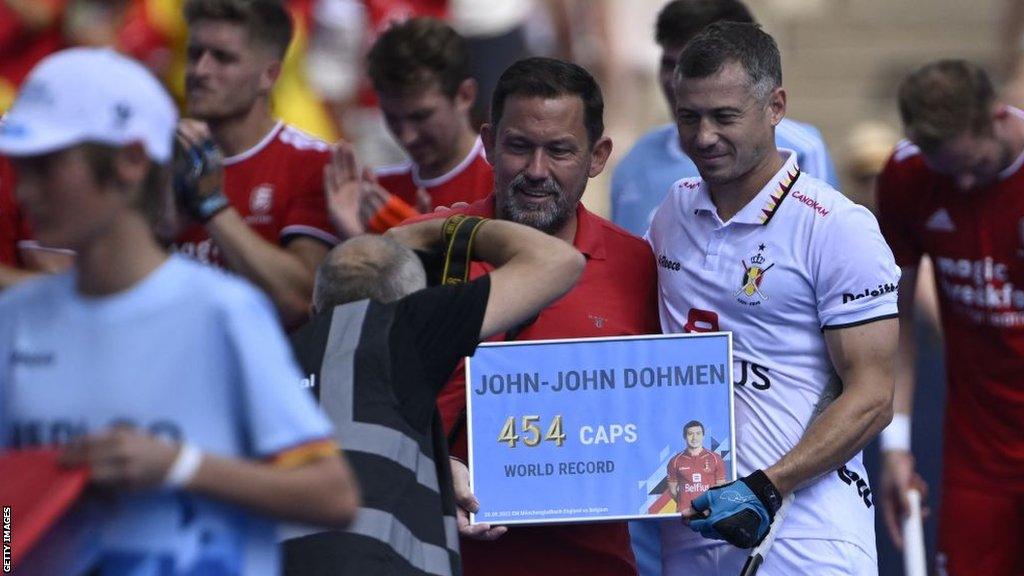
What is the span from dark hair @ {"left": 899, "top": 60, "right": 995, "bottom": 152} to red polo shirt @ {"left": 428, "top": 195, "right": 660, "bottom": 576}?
1.31 metres

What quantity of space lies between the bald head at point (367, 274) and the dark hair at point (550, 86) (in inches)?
39.3

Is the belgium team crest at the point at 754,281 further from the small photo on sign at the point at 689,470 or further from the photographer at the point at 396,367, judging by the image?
the photographer at the point at 396,367

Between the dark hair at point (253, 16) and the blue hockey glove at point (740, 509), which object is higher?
the dark hair at point (253, 16)

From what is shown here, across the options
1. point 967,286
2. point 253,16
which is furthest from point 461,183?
point 967,286

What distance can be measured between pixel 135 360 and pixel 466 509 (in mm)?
1685

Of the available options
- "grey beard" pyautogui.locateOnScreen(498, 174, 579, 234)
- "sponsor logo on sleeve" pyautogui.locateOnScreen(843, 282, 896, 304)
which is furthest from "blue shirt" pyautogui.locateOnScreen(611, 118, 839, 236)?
"sponsor logo on sleeve" pyautogui.locateOnScreen(843, 282, 896, 304)

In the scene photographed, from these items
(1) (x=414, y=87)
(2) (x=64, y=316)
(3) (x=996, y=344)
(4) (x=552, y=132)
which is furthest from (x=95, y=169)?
(3) (x=996, y=344)

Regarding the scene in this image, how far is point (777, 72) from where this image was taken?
4973mm

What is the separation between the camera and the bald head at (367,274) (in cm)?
407

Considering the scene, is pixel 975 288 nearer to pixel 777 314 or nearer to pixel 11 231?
pixel 777 314

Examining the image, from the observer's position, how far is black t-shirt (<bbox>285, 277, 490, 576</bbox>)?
12.4ft

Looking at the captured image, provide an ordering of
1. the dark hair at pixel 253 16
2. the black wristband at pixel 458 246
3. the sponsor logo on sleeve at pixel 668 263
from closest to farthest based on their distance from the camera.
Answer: the black wristband at pixel 458 246 → the sponsor logo on sleeve at pixel 668 263 → the dark hair at pixel 253 16

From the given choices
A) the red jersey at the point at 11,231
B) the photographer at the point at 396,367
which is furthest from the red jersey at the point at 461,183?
the photographer at the point at 396,367

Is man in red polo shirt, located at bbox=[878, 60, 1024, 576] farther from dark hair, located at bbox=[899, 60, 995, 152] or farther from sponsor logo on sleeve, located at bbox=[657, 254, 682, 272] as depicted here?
sponsor logo on sleeve, located at bbox=[657, 254, 682, 272]
